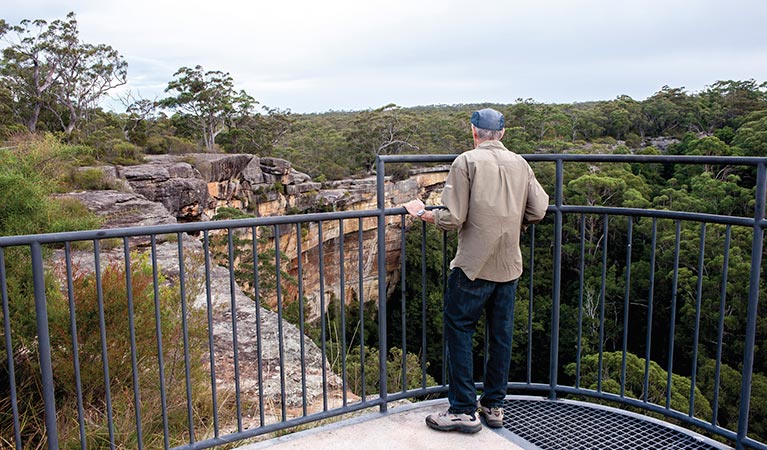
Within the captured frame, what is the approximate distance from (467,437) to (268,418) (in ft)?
6.21

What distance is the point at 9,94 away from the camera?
2888cm

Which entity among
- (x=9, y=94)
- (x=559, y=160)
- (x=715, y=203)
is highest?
(x=9, y=94)

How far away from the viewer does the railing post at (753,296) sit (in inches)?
99.8

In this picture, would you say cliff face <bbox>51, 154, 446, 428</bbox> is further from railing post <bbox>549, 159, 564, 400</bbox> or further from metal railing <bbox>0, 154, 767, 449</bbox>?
railing post <bbox>549, 159, 564, 400</bbox>

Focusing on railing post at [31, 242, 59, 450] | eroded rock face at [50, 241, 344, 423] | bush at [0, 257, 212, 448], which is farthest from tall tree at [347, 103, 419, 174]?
railing post at [31, 242, 59, 450]

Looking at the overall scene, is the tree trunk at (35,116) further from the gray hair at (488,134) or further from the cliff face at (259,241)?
the gray hair at (488,134)

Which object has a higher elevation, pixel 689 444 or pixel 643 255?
pixel 689 444

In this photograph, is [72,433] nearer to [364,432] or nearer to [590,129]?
[364,432]

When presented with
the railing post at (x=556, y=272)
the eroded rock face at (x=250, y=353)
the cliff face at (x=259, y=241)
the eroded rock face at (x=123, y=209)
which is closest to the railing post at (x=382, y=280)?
the cliff face at (x=259, y=241)

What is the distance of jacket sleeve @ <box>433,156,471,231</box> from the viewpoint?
2623 millimetres

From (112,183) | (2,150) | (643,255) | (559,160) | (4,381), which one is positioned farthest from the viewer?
(643,255)

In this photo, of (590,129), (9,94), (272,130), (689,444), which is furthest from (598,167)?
(689,444)

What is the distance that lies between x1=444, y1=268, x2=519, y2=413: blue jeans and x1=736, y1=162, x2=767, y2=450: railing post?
3.36 ft

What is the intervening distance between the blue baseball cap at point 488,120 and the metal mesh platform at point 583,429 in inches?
61.6
